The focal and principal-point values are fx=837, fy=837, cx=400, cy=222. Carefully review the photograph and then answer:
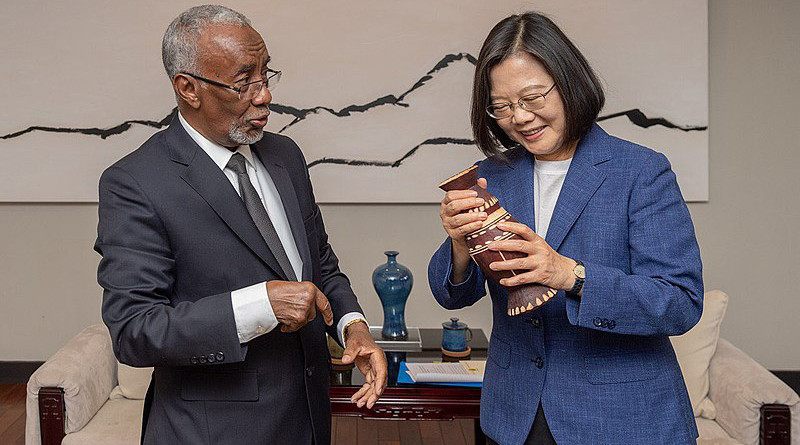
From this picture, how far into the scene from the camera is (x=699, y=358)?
3.10m

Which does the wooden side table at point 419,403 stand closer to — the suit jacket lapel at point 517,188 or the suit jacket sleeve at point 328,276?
the suit jacket sleeve at point 328,276

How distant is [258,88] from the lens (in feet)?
5.71

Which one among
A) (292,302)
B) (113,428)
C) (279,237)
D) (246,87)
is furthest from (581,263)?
(113,428)

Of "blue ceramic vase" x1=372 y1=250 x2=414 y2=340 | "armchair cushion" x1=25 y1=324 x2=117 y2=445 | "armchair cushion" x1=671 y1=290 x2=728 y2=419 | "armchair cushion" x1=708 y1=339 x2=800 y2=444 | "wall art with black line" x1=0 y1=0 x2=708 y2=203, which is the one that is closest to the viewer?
"armchair cushion" x1=708 y1=339 x2=800 y2=444

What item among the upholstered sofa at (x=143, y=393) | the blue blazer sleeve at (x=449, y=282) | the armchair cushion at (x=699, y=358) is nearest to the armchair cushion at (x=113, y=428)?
the upholstered sofa at (x=143, y=393)

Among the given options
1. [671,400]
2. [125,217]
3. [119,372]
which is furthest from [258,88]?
[119,372]

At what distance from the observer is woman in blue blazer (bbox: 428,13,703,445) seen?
157cm

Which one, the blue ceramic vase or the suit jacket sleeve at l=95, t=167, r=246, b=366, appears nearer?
the suit jacket sleeve at l=95, t=167, r=246, b=366

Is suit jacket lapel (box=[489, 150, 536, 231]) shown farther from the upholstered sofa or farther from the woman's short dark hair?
the upholstered sofa

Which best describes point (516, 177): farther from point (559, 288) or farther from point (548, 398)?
point (548, 398)

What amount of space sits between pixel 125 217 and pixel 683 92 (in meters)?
2.97

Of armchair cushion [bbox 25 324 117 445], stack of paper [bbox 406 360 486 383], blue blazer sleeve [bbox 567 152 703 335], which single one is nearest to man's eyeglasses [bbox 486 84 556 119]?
blue blazer sleeve [bbox 567 152 703 335]

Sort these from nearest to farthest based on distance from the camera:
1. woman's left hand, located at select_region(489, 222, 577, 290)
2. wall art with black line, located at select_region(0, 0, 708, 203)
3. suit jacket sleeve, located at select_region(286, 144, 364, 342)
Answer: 1. woman's left hand, located at select_region(489, 222, 577, 290)
2. suit jacket sleeve, located at select_region(286, 144, 364, 342)
3. wall art with black line, located at select_region(0, 0, 708, 203)

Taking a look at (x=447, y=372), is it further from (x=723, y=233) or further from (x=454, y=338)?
(x=723, y=233)
